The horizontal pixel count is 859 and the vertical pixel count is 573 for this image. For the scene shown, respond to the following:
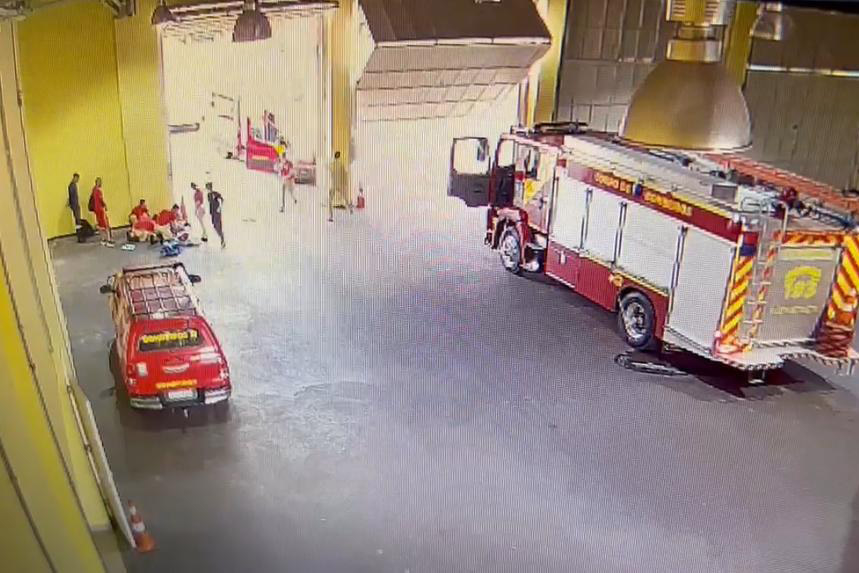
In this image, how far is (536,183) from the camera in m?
12.3

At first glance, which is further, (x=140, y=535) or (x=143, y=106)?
(x=143, y=106)

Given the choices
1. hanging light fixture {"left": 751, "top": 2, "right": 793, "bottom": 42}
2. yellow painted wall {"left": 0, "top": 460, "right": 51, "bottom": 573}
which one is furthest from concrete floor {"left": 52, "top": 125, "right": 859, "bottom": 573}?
hanging light fixture {"left": 751, "top": 2, "right": 793, "bottom": 42}

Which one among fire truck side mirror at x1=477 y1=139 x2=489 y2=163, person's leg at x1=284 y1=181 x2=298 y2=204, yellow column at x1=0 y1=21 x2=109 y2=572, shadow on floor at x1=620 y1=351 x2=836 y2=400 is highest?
yellow column at x1=0 y1=21 x2=109 y2=572

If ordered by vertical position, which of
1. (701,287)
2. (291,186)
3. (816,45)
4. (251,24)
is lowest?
(291,186)

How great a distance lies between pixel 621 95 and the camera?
17.0 meters

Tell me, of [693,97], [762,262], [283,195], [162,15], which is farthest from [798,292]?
[162,15]

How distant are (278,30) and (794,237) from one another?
8914 mm

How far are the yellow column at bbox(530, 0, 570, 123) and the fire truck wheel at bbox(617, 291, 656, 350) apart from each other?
266 inches

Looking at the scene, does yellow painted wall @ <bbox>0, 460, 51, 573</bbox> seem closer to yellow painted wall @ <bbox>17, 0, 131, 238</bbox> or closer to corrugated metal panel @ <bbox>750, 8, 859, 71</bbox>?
yellow painted wall @ <bbox>17, 0, 131, 238</bbox>

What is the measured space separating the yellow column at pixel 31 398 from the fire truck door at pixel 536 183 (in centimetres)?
709

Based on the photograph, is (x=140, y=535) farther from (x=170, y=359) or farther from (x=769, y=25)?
(x=769, y=25)

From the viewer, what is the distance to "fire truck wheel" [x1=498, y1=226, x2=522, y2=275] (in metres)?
12.7

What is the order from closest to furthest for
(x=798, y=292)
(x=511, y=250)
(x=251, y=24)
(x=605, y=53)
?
(x=798, y=292), (x=251, y=24), (x=511, y=250), (x=605, y=53)

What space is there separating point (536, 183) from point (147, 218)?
19.7 feet
